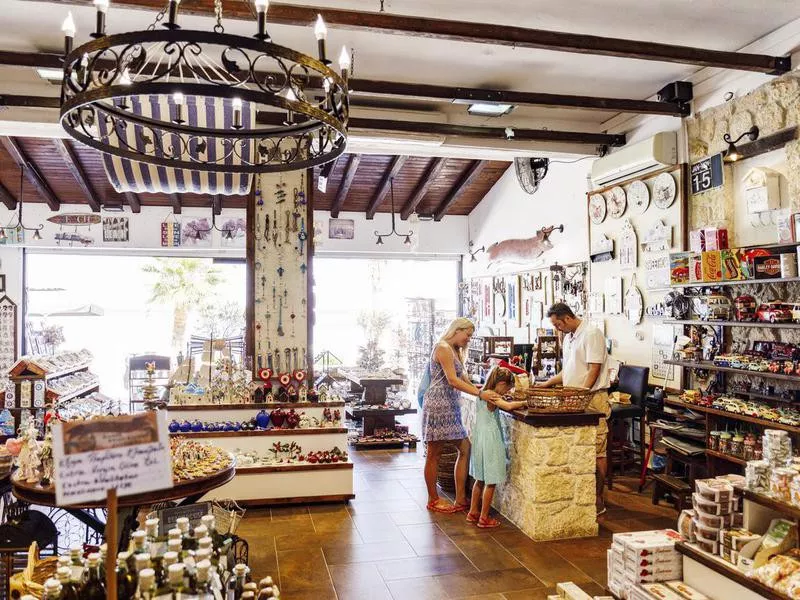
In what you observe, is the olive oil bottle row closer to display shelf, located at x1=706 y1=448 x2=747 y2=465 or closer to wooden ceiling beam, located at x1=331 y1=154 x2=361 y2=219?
display shelf, located at x1=706 y1=448 x2=747 y2=465

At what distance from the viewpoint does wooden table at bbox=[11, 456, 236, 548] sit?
311 cm

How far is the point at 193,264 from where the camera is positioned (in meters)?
15.1

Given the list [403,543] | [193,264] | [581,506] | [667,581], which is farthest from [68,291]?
[667,581]

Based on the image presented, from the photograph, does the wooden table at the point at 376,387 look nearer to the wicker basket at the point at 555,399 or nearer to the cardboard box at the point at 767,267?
the wicker basket at the point at 555,399

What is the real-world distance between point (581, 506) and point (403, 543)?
52.7 inches

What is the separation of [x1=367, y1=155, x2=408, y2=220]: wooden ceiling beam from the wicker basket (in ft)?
19.2

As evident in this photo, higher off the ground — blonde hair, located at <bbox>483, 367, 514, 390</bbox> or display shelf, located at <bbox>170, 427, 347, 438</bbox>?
blonde hair, located at <bbox>483, 367, 514, 390</bbox>

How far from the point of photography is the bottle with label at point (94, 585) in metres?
1.92

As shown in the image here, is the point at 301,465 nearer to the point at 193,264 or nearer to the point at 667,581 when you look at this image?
the point at 667,581

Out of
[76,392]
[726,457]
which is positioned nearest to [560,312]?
[726,457]

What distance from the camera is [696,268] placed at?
523 centimetres

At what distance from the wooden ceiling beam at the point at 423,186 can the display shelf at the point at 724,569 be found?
24.9 ft

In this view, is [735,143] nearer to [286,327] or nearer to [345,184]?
[286,327]

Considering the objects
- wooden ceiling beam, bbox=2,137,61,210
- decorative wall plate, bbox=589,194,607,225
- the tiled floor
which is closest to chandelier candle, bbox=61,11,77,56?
the tiled floor
